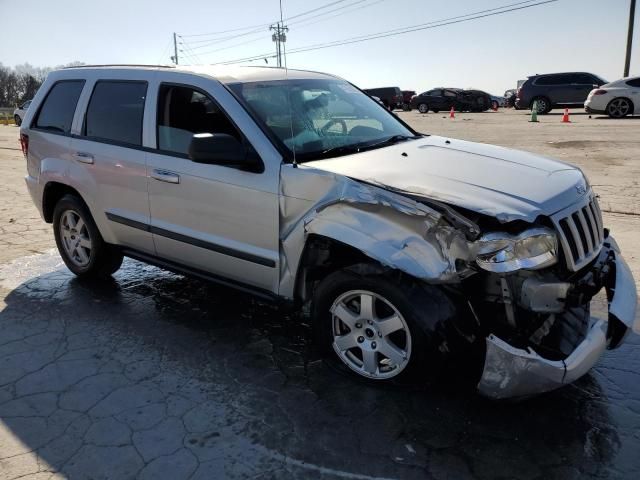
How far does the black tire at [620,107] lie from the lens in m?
19.1

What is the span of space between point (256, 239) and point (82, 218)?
2.10 metres

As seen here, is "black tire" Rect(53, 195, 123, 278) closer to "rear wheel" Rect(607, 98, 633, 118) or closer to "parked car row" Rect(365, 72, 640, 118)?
"parked car row" Rect(365, 72, 640, 118)

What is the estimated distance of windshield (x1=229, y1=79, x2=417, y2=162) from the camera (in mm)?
3537

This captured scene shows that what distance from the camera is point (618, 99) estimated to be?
19156 mm

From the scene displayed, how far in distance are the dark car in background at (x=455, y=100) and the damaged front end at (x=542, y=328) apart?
31.6m

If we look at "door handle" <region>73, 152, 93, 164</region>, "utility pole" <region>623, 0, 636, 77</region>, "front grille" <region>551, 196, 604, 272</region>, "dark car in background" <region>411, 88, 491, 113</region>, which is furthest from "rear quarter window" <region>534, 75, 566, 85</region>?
"door handle" <region>73, 152, 93, 164</region>

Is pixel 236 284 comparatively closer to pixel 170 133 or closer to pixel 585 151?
pixel 170 133

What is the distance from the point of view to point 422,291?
2.87 m

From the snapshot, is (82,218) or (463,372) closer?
(463,372)

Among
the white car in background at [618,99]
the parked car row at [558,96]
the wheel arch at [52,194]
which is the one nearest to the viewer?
the wheel arch at [52,194]

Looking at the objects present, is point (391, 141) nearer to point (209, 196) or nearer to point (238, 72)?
point (238, 72)

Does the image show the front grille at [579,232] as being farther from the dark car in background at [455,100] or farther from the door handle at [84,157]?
the dark car in background at [455,100]

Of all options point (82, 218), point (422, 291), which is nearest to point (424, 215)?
point (422, 291)

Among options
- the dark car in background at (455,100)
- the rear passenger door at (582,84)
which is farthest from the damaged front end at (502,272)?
the dark car in background at (455,100)
